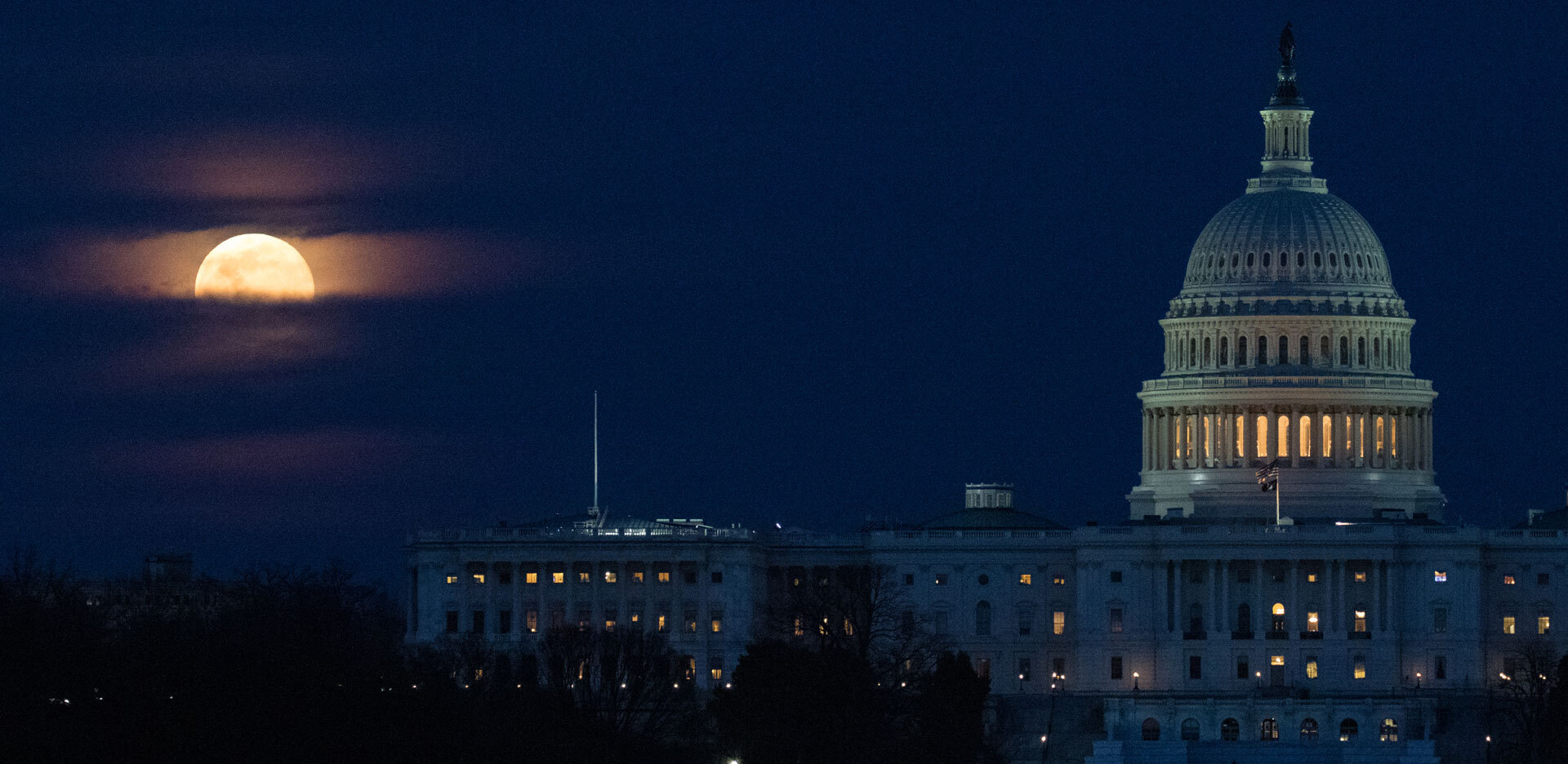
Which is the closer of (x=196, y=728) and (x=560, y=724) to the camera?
(x=196, y=728)

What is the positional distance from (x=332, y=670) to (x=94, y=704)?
60.1 ft

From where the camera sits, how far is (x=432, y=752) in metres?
181

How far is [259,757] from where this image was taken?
570 ft

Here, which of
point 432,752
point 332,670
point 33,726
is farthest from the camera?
point 332,670

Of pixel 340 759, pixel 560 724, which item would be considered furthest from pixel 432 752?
pixel 560 724

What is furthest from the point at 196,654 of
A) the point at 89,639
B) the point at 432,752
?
the point at 432,752

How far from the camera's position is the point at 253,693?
18338 cm

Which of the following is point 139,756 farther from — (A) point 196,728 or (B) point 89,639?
(B) point 89,639

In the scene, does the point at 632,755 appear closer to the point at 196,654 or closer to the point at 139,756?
the point at 196,654

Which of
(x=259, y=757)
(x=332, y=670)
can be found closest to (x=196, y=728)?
(x=259, y=757)

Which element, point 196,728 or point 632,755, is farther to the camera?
point 632,755

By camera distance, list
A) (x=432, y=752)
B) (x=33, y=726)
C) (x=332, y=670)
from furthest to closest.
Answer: (x=332, y=670)
(x=432, y=752)
(x=33, y=726)

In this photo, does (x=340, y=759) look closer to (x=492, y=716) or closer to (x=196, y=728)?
(x=196, y=728)

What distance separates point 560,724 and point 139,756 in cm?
3144
